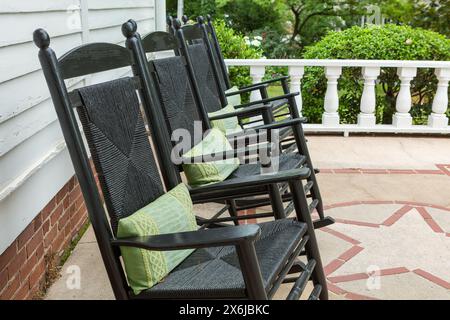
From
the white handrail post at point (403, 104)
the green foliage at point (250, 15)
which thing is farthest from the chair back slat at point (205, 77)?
the green foliage at point (250, 15)

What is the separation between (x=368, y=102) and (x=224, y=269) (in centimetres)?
390

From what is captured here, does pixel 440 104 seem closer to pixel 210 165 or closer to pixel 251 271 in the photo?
pixel 210 165

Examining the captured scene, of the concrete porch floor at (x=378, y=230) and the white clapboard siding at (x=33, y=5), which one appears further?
the concrete porch floor at (x=378, y=230)

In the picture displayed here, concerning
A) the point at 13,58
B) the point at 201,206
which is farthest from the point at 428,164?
the point at 13,58

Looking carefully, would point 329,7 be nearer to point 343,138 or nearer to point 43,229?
point 343,138

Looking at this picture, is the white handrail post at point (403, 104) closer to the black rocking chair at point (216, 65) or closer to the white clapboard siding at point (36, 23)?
the black rocking chair at point (216, 65)

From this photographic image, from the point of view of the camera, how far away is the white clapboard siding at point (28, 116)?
1.96 meters

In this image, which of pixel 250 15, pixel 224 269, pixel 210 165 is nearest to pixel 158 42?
pixel 210 165

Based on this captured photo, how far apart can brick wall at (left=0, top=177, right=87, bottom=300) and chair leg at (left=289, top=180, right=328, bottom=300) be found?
1.05m

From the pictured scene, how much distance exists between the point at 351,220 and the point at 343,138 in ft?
7.03

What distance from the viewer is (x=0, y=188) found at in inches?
75.7

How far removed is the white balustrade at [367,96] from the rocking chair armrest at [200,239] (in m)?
3.83

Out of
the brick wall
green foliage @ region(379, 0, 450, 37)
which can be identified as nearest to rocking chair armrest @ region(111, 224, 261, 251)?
the brick wall

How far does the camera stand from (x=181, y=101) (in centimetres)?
277
